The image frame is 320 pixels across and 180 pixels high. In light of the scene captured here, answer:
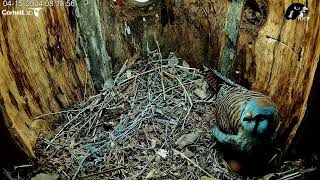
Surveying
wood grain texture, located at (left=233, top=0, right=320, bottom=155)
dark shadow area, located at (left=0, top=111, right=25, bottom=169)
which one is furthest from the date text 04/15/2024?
wood grain texture, located at (left=233, top=0, right=320, bottom=155)

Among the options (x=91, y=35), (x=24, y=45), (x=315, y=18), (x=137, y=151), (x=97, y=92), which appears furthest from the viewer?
(x=97, y=92)

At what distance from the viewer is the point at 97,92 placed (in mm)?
3312

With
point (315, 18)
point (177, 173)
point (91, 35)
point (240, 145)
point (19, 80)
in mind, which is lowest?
point (177, 173)

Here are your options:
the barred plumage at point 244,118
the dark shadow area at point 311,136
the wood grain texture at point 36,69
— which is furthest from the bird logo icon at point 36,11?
the dark shadow area at point 311,136

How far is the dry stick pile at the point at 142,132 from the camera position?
8.72 feet

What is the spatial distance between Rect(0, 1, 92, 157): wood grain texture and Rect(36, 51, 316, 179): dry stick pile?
195 millimetres

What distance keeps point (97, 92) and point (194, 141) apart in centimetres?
102

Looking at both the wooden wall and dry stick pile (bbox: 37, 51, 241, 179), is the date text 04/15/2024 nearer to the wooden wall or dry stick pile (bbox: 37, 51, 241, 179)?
the wooden wall

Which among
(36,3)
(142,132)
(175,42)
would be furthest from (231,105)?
(36,3)

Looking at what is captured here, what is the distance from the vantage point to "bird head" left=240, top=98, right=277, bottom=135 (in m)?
2.35

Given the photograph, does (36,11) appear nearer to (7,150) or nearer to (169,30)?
(7,150)

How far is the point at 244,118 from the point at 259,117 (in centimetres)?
11

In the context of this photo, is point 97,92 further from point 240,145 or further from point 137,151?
A: point 240,145

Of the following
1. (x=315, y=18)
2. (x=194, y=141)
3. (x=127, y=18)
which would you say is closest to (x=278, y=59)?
(x=315, y=18)
